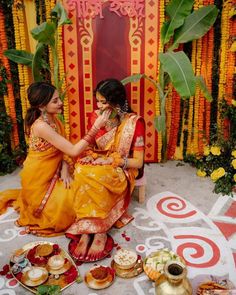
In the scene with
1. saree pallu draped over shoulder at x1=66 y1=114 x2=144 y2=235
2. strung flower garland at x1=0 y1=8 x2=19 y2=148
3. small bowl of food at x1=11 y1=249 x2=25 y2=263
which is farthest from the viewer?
strung flower garland at x1=0 y1=8 x2=19 y2=148

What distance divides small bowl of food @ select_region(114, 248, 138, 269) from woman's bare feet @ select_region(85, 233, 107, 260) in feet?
0.46

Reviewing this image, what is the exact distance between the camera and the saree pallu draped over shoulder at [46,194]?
3268 mm

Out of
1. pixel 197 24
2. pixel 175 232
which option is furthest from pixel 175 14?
pixel 175 232

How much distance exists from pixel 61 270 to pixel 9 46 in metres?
2.61

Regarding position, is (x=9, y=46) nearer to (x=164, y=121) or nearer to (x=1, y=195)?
(x=1, y=195)

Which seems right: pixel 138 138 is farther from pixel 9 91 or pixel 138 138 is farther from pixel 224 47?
pixel 9 91

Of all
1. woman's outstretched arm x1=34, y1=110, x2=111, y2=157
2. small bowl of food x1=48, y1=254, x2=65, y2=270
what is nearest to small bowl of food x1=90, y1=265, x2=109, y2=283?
small bowl of food x1=48, y1=254, x2=65, y2=270

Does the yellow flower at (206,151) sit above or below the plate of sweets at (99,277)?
above

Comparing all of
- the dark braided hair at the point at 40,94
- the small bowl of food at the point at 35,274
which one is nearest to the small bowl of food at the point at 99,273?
the small bowl of food at the point at 35,274

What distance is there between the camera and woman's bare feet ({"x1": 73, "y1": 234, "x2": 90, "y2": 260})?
2.96 meters

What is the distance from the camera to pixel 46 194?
3.29m

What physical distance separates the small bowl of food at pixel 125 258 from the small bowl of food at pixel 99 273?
0.11 m

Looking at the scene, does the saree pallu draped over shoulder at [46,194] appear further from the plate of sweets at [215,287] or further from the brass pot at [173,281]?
the plate of sweets at [215,287]

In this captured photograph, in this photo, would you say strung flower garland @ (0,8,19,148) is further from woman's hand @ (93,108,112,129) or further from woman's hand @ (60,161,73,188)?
woman's hand @ (93,108,112,129)
